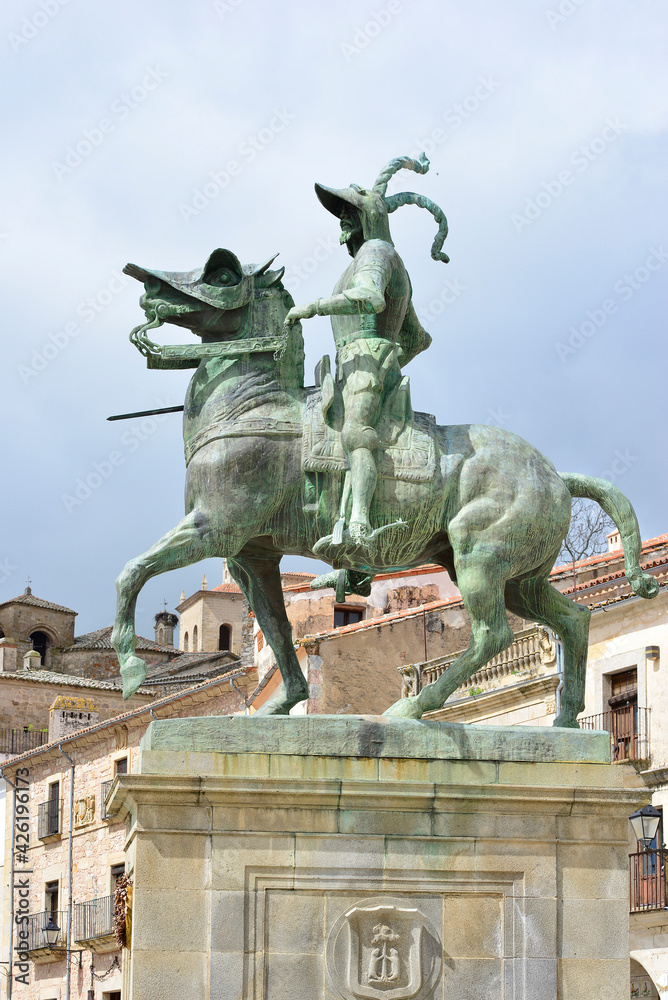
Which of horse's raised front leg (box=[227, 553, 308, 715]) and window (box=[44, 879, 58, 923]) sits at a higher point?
horse's raised front leg (box=[227, 553, 308, 715])

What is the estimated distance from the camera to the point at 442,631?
116 ft

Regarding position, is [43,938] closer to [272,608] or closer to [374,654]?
[374,654]

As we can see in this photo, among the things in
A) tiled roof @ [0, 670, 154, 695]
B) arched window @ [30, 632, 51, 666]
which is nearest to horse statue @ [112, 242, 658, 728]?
tiled roof @ [0, 670, 154, 695]

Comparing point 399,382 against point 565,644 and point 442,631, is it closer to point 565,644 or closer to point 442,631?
point 565,644

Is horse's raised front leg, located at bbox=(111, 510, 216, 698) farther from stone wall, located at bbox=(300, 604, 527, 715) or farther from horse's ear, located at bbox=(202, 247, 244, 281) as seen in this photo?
stone wall, located at bbox=(300, 604, 527, 715)

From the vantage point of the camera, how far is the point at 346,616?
42250 millimetres

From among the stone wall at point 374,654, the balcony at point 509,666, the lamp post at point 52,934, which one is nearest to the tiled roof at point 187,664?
Result: the lamp post at point 52,934

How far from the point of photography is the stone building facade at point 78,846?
40.8 metres

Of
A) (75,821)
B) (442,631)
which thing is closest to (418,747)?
(442,631)

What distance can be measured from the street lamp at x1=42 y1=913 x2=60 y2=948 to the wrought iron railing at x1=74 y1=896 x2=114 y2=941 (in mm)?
951

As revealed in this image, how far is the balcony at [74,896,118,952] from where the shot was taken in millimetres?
39500

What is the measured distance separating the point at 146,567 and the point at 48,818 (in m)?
37.9

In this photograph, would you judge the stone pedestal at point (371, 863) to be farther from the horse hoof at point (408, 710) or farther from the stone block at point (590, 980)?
the horse hoof at point (408, 710)

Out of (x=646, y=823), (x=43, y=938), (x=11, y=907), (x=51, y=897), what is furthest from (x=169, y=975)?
(x=11, y=907)
